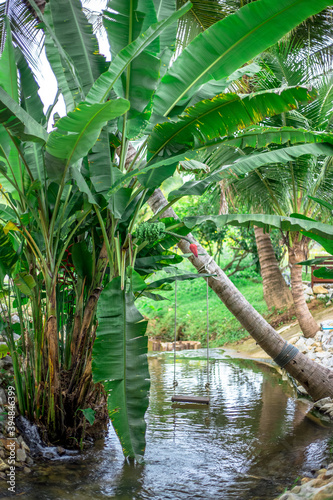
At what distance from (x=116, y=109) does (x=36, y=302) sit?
1.85 metres

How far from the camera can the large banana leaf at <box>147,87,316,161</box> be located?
3465 millimetres

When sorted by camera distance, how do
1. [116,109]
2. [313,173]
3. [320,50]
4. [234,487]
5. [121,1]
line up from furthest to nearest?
[320,50], [313,173], [121,1], [234,487], [116,109]

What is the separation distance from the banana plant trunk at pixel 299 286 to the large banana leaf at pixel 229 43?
15.8 ft

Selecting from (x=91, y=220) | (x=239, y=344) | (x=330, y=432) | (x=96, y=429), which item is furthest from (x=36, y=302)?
(x=239, y=344)

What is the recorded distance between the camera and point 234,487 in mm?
3027

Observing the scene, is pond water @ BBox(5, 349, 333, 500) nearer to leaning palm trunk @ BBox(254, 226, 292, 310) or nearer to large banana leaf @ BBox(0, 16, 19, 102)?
large banana leaf @ BBox(0, 16, 19, 102)

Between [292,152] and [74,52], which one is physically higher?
[74,52]

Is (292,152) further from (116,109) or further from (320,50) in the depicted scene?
(320,50)

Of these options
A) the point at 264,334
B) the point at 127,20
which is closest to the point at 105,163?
the point at 127,20

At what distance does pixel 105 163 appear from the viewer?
140 inches

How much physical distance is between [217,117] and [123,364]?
7.39 ft

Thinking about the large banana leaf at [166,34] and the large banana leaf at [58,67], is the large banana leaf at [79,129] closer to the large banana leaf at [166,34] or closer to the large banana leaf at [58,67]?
the large banana leaf at [58,67]


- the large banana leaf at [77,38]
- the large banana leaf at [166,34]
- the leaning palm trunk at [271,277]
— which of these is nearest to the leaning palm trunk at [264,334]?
the large banana leaf at [166,34]

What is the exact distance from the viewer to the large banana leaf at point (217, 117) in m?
3.46
